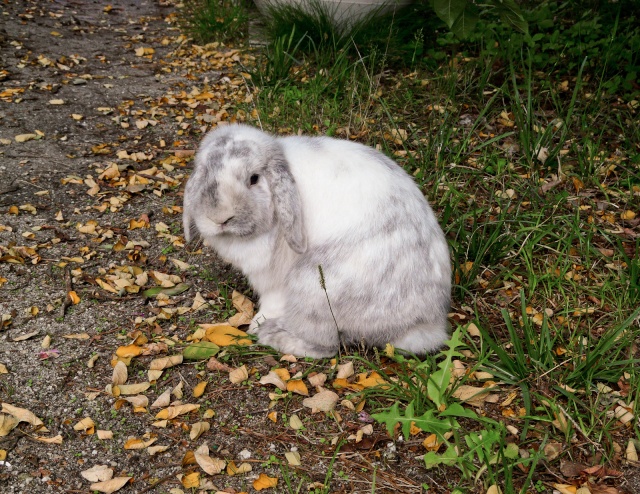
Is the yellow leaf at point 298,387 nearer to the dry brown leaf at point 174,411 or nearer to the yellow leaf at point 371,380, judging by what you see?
the yellow leaf at point 371,380

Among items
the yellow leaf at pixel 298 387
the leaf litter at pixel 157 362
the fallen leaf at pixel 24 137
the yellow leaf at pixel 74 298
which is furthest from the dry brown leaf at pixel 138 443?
the fallen leaf at pixel 24 137

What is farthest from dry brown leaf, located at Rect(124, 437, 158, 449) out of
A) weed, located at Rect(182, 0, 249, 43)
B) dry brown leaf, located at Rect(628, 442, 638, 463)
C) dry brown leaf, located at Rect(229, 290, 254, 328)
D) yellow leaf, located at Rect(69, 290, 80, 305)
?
weed, located at Rect(182, 0, 249, 43)

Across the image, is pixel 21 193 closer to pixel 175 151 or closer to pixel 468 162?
pixel 175 151

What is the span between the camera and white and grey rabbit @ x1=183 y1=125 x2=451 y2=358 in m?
3.02

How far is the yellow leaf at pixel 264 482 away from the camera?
265 centimetres

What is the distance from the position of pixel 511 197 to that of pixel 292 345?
182 centimetres

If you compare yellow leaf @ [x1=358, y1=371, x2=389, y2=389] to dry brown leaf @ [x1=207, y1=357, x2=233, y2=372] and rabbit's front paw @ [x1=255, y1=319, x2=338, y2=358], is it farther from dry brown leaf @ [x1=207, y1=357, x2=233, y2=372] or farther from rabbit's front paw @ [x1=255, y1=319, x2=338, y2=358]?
dry brown leaf @ [x1=207, y1=357, x2=233, y2=372]

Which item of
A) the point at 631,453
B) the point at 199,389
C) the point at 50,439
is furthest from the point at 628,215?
the point at 50,439

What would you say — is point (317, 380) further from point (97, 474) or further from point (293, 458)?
point (97, 474)

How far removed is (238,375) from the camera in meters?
3.18

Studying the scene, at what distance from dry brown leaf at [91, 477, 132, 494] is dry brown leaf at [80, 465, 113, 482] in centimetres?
2

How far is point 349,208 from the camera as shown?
10.0ft

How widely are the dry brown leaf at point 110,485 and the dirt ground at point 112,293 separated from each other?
0.11 ft

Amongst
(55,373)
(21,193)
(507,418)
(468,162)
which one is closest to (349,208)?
(507,418)
